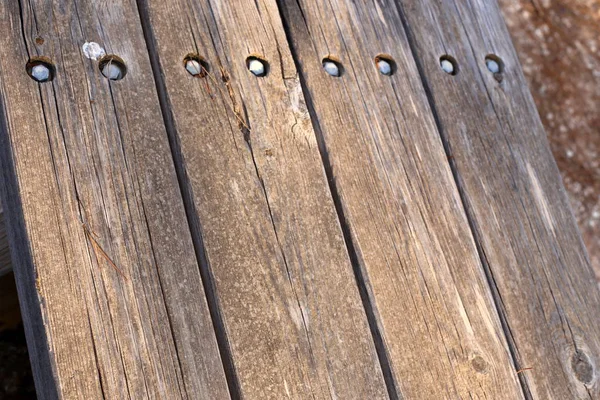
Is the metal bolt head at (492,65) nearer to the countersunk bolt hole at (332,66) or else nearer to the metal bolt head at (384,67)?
the metal bolt head at (384,67)

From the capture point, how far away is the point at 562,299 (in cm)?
199

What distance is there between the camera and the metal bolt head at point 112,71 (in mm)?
1731

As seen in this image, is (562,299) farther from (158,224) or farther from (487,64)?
(158,224)

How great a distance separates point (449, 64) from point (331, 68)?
378 millimetres

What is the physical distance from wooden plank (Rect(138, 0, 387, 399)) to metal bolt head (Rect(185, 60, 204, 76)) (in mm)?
19

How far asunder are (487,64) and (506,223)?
49 centimetres

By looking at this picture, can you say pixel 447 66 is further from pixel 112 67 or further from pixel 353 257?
pixel 112 67

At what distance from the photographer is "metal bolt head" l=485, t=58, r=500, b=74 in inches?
87.6

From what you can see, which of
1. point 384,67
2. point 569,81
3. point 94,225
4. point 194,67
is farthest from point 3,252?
point 569,81

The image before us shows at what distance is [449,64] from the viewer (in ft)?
7.11

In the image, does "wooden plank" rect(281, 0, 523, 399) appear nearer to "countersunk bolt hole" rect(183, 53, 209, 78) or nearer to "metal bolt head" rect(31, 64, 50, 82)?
"countersunk bolt hole" rect(183, 53, 209, 78)

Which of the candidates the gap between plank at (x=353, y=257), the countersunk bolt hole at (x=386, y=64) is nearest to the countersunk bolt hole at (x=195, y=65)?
the gap between plank at (x=353, y=257)

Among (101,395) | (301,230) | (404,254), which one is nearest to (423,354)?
(404,254)

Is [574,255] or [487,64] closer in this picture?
[574,255]
